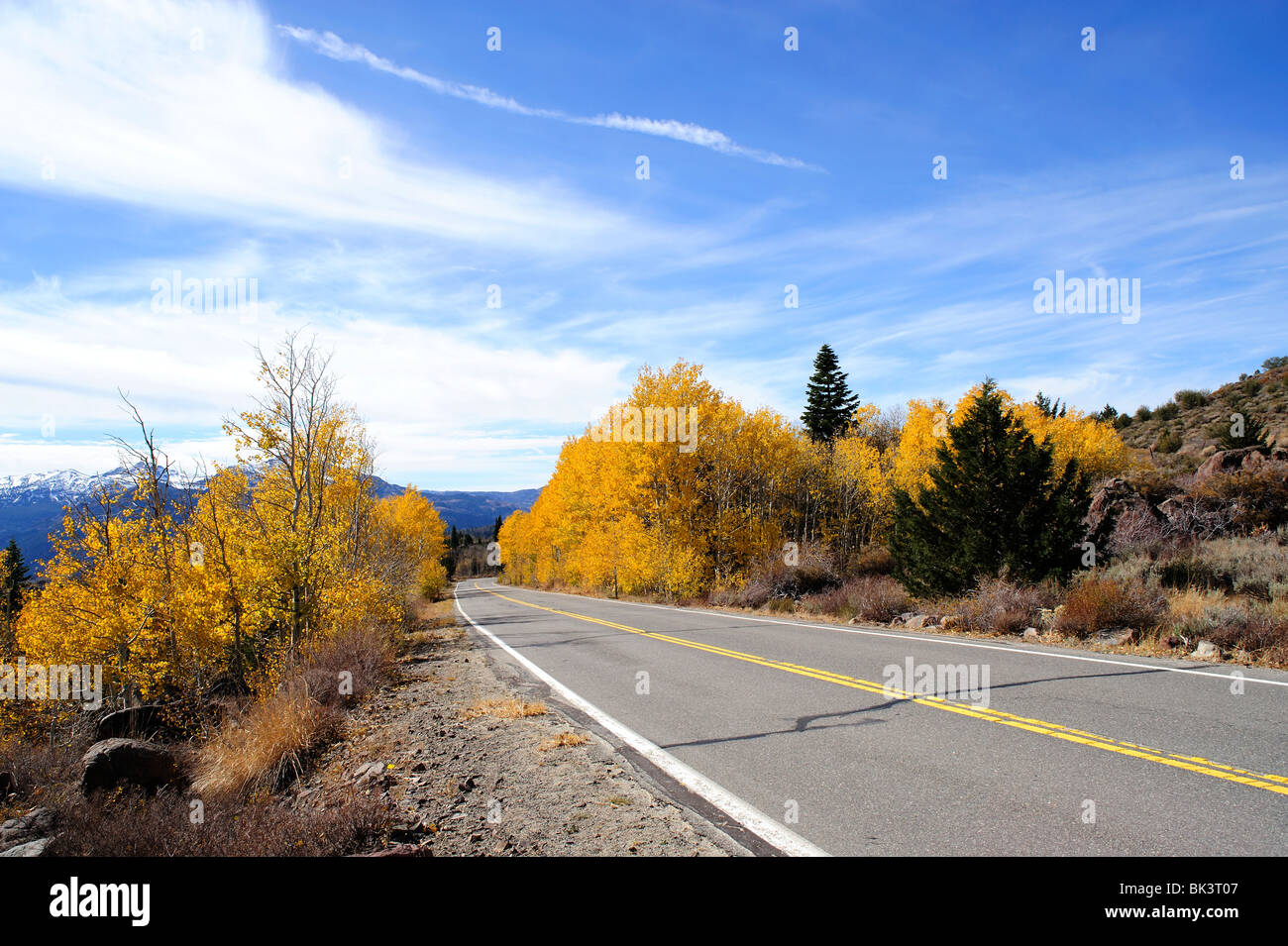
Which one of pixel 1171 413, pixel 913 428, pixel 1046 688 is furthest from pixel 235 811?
pixel 1171 413

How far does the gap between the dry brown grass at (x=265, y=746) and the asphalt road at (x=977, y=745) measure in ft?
11.1

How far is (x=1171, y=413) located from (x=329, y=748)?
60543 millimetres

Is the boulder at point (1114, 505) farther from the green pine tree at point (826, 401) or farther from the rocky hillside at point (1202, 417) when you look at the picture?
the green pine tree at point (826, 401)

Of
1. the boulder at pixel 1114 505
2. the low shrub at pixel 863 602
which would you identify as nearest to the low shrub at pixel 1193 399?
the boulder at pixel 1114 505

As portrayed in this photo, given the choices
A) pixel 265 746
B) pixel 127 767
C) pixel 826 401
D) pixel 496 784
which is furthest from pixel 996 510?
pixel 826 401

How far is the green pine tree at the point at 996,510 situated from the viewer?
14828 millimetres

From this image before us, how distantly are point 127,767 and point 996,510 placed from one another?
698 inches

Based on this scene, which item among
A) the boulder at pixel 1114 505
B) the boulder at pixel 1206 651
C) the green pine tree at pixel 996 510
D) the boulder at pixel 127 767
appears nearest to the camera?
the boulder at pixel 127 767

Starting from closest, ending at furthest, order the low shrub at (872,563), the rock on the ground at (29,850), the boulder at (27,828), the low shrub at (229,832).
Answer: the low shrub at (229,832) → the rock on the ground at (29,850) → the boulder at (27,828) → the low shrub at (872,563)

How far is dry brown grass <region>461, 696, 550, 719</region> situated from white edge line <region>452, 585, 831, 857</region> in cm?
51

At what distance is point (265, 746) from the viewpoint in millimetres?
7180

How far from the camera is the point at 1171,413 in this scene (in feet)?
157

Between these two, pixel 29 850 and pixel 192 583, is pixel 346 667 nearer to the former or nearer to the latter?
pixel 192 583
